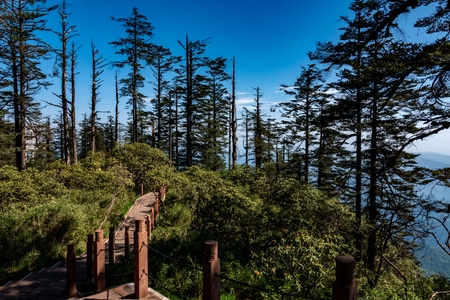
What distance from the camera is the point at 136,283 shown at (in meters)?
4.20

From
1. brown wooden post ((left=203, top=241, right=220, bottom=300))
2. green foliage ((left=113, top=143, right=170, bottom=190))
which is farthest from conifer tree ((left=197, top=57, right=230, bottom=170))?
brown wooden post ((left=203, top=241, right=220, bottom=300))

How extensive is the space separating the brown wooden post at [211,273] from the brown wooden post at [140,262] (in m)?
1.62

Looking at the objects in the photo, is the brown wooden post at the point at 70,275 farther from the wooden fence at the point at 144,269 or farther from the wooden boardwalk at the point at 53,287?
the wooden boardwalk at the point at 53,287

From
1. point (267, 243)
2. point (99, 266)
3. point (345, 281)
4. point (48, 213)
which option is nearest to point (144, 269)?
point (99, 266)

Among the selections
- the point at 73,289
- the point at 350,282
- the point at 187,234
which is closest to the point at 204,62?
the point at 187,234

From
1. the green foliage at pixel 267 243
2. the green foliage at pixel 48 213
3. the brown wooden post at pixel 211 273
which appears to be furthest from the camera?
the green foliage at pixel 48 213

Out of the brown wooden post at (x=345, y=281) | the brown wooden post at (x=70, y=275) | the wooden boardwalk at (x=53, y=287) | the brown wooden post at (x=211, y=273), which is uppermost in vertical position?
the brown wooden post at (x=345, y=281)

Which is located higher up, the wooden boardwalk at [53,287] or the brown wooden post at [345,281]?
the brown wooden post at [345,281]

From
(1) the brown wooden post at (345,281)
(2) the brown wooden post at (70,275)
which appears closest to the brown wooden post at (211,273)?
(1) the brown wooden post at (345,281)

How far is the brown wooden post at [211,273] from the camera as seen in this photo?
9.94 feet

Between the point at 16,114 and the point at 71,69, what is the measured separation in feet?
16.4

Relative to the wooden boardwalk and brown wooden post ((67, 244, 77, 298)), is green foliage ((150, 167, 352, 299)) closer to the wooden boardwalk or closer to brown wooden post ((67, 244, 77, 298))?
the wooden boardwalk

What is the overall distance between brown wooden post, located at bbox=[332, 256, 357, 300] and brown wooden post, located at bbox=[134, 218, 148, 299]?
3191 millimetres

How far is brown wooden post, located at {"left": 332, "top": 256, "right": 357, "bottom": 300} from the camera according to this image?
2.00m
